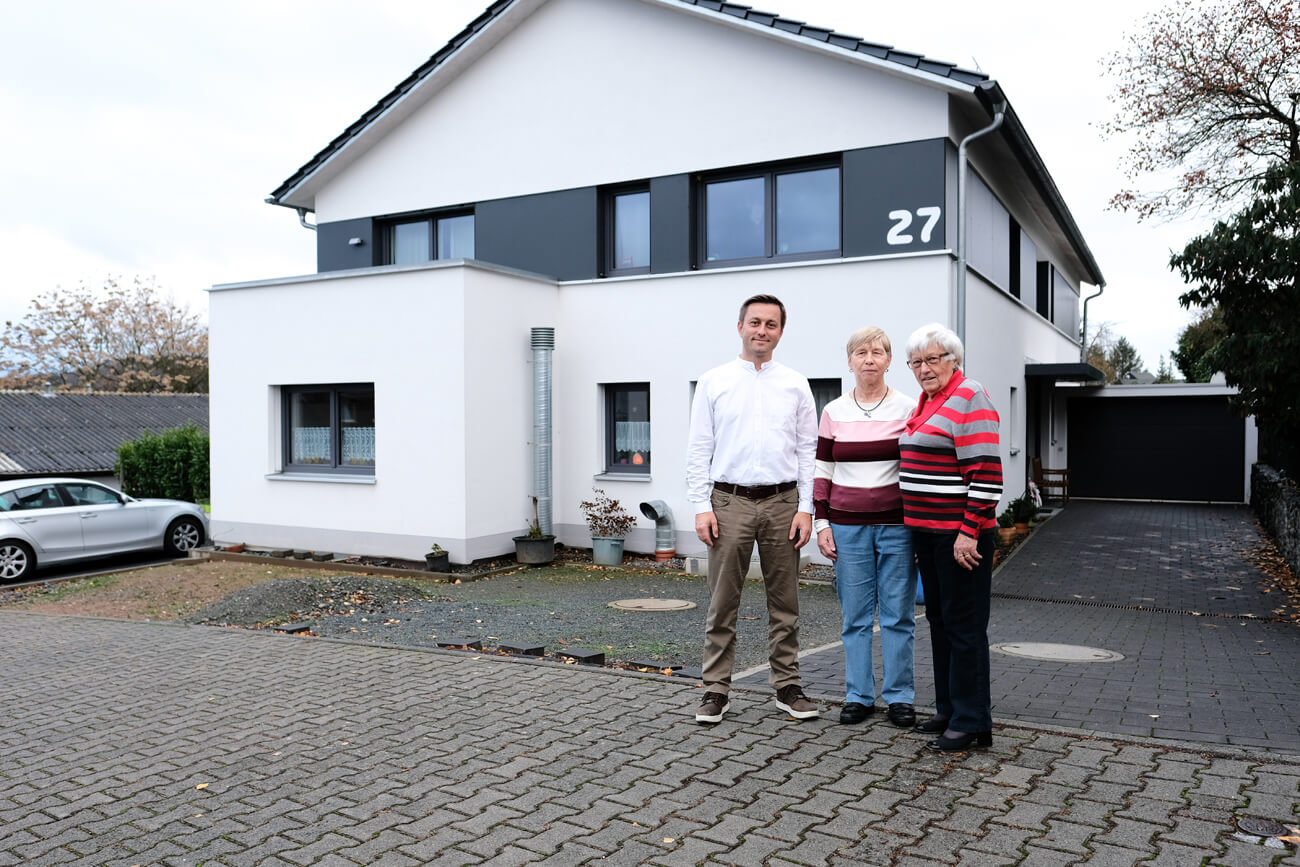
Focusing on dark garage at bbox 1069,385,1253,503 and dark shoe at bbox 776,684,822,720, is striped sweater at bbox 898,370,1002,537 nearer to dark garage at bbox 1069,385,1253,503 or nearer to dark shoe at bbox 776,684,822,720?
dark shoe at bbox 776,684,822,720

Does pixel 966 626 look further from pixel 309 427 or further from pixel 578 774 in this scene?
pixel 309 427

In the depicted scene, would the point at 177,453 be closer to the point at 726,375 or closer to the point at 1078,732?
the point at 726,375

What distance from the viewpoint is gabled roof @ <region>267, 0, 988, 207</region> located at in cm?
1123

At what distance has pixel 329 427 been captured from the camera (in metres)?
13.9

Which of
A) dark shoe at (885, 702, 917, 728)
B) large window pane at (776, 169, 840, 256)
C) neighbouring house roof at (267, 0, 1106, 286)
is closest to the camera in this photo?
dark shoe at (885, 702, 917, 728)

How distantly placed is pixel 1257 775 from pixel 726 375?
2.96 m

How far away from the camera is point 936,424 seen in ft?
15.2

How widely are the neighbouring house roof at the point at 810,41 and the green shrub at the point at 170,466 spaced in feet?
22.5

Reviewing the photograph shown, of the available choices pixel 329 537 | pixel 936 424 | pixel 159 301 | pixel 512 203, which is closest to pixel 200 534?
pixel 329 537

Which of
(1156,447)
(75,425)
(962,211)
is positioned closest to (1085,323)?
(1156,447)

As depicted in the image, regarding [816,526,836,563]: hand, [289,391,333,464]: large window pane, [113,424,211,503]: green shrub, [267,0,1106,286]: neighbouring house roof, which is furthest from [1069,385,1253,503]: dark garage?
[816,526,836,563]: hand

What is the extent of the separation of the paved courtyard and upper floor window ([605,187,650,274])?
7.98 metres

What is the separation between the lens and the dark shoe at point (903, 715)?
498 centimetres

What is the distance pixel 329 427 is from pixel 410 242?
356cm
